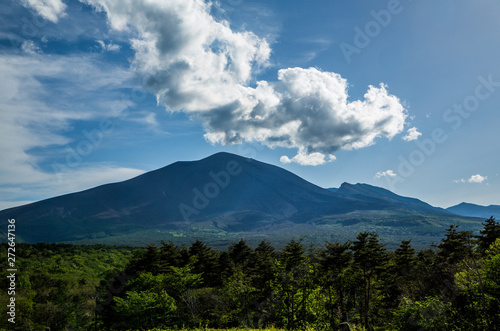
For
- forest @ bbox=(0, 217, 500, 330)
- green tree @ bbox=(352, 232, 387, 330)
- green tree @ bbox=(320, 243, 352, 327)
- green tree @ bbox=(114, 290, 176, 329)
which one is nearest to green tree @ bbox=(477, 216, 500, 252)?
forest @ bbox=(0, 217, 500, 330)

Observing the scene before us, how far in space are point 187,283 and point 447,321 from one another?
32.8 m

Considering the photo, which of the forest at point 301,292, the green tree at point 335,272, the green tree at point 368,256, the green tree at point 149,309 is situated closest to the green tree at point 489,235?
the forest at point 301,292

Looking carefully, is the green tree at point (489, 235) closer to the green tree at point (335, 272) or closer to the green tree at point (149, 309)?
the green tree at point (335, 272)

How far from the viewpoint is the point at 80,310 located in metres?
50.7

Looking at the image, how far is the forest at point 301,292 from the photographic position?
2748 centimetres

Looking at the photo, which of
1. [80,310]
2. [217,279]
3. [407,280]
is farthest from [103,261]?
[407,280]

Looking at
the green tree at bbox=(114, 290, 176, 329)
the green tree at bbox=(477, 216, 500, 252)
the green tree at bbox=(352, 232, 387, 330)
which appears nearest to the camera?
the green tree at bbox=(114, 290, 176, 329)

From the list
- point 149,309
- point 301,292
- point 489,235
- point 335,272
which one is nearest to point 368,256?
point 335,272

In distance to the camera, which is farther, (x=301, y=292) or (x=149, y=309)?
(x=301, y=292)

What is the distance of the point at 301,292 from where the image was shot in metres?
43.1

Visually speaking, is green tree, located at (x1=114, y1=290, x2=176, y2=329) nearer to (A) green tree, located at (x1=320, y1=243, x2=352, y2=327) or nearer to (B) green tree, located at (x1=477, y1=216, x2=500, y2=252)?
(A) green tree, located at (x1=320, y1=243, x2=352, y2=327)

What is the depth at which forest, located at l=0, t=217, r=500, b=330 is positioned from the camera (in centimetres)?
2748

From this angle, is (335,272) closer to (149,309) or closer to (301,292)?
(301,292)

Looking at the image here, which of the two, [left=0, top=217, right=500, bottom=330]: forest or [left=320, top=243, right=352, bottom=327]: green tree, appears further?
[left=320, top=243, right=352, bottom=327]: green tree
